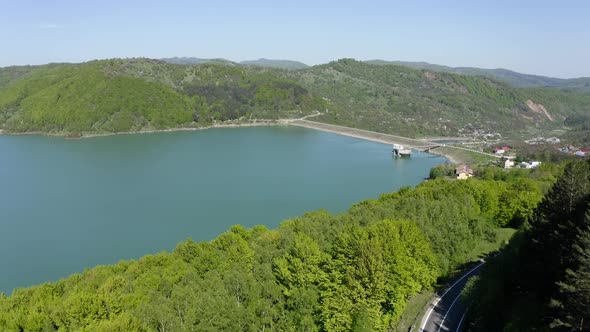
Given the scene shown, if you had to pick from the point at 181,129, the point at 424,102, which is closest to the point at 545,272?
the point at 181,129

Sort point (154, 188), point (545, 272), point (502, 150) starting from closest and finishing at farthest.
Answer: point (545, 272), point (154, 188), point (502, 150)

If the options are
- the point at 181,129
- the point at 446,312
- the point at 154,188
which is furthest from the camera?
the point at 181,129

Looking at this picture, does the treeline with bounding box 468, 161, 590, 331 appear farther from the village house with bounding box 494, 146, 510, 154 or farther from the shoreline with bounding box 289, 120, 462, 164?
the shoreline with bounding box 289, 120, 462, 164

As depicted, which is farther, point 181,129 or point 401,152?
point 181,129

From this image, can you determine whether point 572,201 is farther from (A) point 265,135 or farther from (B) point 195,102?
(B) point 195,102

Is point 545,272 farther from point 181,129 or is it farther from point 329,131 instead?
point 181,129

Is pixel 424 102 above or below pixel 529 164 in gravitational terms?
above

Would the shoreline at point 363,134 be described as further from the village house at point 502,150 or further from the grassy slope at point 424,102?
the village house at point 502,150

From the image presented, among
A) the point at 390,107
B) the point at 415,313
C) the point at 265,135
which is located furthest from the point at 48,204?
the point at 390,107
